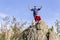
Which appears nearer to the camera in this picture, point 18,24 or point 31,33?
point 31,33

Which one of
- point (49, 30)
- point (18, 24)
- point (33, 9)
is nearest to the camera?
point (33, 9)

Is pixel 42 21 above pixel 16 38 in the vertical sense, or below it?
above

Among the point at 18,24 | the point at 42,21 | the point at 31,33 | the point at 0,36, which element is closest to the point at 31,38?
the point at 31,33

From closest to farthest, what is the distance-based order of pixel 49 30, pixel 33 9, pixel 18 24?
pixel 33 9, pixel 49 30, pixel 18 24

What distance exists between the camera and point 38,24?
18.3 m

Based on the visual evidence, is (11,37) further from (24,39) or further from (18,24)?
(18,24)

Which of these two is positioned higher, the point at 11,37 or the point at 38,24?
the point at 38,24

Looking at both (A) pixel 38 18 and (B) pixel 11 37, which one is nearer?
(A) pixel 38 18

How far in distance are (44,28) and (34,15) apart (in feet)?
5.39

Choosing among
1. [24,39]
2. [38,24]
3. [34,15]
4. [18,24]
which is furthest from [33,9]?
[18,24]

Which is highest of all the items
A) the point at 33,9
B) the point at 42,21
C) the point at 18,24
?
the point at 33,9

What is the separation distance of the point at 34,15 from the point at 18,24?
9690 millimetres

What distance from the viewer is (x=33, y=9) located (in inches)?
685

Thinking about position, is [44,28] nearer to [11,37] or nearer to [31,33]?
[31,33]
